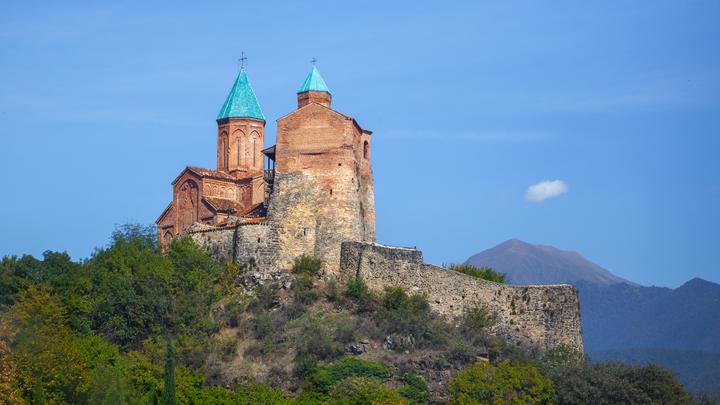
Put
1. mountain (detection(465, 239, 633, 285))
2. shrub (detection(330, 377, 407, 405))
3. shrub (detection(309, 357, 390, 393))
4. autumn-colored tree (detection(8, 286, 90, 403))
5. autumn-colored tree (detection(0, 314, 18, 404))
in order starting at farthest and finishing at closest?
mountain (detection(465, 239, 633, 285)) → shrub (detection(309, 357, 390, 393)) → shrub (detection(330, 377, 407, 405)) → autumn-colored tree (detection(8, 286, 90, 403)) → autumn-colored tree (detection(0, 314, 18, 404))

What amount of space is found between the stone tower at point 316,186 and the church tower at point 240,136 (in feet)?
26.8

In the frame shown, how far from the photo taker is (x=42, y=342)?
44062 mm

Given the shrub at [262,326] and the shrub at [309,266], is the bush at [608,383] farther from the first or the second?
the shrub at [262,326]

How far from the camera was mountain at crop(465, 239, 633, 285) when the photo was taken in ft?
470

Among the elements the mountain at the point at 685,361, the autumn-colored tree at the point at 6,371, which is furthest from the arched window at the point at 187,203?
the mountain at the point at 685,361

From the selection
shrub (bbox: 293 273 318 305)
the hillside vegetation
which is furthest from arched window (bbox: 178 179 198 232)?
shrub (bbox: 293 273 318 305)

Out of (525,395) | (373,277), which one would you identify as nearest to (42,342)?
(373,277)

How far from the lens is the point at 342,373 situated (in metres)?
44.8

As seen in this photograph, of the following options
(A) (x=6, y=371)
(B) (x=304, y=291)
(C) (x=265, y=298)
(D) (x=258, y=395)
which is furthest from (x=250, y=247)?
(A) (x=6, y=371)

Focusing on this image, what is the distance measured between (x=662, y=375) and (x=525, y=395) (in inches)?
215

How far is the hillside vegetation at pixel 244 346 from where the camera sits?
43531mm

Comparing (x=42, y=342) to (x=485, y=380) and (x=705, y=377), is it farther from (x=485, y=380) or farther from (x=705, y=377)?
(x=705, y=377)

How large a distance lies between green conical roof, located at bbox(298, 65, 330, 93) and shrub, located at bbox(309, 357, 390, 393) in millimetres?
14399

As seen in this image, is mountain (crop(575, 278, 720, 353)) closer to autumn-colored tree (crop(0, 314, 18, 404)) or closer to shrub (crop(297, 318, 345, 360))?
shrub (crop(297, 318, 345, 360))
